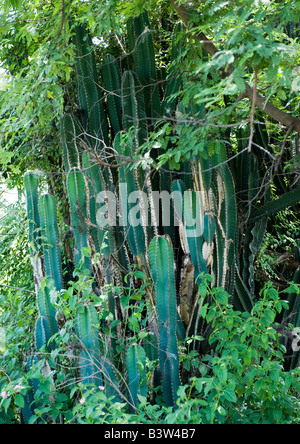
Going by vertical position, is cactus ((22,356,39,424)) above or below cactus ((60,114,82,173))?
below

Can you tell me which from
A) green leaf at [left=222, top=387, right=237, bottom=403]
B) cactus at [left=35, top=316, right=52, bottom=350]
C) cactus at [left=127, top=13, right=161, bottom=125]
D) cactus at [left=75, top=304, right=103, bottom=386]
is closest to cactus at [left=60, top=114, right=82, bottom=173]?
cactus at [left=127, top=13, right=161, bottom=125]

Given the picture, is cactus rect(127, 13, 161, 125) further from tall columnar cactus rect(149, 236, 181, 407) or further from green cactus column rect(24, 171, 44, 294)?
tall columnar cactus rect(149, 236, 181, 407)

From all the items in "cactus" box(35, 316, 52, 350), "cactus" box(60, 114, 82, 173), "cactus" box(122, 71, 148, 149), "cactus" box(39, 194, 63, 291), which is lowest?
"cactus" box(35, 316, 52, 350)

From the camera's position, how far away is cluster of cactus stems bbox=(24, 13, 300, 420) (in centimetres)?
272

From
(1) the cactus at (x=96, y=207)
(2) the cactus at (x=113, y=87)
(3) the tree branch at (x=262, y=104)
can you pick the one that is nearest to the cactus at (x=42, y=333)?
(1) the cactus at (x=96, y=207)

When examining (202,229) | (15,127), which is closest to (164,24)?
(15,127)

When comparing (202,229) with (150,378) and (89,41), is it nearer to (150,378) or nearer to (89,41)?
(150,378)

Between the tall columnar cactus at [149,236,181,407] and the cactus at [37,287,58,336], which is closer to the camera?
the tall columnar cactus at [149,236,181,407]

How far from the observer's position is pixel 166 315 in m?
2.72

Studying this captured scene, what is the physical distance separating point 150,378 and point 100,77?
2.22 m

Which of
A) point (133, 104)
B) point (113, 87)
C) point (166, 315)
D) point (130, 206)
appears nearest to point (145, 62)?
point (113, 87)

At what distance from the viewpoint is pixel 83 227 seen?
316 cm

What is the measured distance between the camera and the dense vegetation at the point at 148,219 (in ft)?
7.97

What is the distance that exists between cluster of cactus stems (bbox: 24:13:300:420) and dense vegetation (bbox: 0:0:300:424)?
0.4 inches
